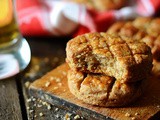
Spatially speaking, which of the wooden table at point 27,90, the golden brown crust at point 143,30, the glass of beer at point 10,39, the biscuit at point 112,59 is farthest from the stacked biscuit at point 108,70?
the glass of beer at point 10,39

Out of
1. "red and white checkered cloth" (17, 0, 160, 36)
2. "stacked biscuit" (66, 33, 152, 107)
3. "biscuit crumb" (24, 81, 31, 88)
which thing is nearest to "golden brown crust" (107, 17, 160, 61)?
"red and white checkered cloth" (17, 0, 160, 36)

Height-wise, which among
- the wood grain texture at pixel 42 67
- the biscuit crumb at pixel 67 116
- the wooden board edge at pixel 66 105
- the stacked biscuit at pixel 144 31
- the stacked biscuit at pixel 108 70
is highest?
the stacked biscuit at pixel 108 70

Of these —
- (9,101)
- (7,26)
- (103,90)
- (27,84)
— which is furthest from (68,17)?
(103,90)

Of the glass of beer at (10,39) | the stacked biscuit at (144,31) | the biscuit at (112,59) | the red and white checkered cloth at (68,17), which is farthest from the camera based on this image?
the red and white checkered cloth at (68,17)

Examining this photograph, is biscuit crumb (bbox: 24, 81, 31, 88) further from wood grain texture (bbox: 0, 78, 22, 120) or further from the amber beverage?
the amber beverage

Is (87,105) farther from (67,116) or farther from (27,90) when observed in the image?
(27,90)

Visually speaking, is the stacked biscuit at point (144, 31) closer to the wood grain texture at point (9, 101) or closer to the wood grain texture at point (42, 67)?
the wood grain texture at point (42, 67)
